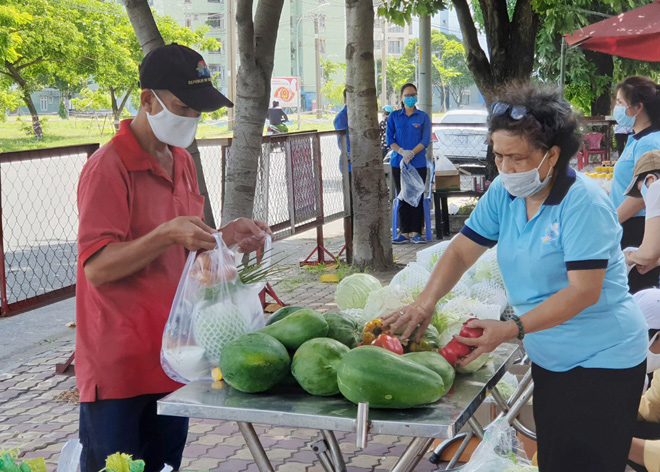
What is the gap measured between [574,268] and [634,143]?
130 inches

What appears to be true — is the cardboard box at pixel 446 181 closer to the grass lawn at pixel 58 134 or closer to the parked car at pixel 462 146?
the parked car at pixel 462 146

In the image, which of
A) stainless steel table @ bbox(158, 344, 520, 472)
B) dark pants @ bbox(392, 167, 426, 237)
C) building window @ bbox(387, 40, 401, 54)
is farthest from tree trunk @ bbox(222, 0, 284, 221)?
building window @ bbox(387, 40, 401, 54)

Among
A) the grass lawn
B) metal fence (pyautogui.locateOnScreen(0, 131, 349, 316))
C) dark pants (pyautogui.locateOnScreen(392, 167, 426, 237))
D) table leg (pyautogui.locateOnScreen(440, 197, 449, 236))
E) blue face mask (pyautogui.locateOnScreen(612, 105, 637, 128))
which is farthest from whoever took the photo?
the grass lawn

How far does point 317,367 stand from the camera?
248cm

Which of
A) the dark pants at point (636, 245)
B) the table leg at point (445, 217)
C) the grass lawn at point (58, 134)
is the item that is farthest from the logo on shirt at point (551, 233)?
the grass lawn at point (58, 134)

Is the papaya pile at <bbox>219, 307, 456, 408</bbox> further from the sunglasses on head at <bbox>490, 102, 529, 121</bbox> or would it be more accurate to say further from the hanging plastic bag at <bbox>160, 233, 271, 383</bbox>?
the sunglasses on head at <bbox>490, 102, 529, 121</bbox>

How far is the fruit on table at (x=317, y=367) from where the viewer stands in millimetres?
2473

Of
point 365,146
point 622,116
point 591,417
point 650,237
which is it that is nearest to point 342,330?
point 591,417

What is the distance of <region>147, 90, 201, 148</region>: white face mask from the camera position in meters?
2.78

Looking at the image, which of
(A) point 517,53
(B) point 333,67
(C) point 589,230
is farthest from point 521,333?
(B) point 333,67

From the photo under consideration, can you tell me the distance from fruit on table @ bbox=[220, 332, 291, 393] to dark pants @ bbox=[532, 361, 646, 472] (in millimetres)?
982

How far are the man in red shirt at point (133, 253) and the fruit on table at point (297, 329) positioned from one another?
37 cm

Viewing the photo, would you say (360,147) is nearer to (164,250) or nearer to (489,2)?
(489,2)

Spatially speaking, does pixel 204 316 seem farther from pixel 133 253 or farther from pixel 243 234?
pixel 243 234
